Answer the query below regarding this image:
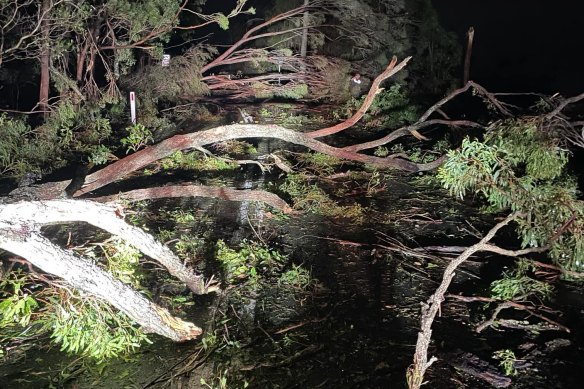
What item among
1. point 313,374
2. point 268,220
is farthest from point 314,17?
point 313,374

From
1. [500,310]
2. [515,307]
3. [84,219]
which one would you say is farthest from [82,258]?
[515,307]

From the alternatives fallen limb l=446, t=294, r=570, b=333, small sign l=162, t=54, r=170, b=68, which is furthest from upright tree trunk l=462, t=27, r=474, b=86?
small sign l=162, t=54, r=170, b=68

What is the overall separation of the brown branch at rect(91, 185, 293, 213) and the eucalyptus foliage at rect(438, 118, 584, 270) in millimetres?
2493

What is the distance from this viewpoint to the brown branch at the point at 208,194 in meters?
6.32

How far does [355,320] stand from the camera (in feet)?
13.4

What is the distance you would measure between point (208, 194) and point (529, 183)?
14.1ft

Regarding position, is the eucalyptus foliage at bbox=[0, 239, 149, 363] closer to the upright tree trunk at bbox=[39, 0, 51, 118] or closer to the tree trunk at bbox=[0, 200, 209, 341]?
the tree trunk at bbox=[0, 200, 209, 341]

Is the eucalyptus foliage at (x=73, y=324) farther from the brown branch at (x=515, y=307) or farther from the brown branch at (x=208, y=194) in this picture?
the brown branch at (x=515, y=307)

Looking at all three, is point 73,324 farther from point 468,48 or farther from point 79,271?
point 468,48

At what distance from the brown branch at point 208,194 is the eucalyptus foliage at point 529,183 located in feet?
8.18

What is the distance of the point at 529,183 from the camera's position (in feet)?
16.1

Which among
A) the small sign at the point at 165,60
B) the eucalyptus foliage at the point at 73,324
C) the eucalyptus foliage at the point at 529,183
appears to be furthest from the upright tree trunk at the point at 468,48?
the small sign at the point at 165,60

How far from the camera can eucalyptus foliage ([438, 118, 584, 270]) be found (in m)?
4.45

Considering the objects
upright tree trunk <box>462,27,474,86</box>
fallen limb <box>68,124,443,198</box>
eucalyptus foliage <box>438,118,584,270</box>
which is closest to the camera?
eucalyptus foliage <box>438,118,584,270</box>
